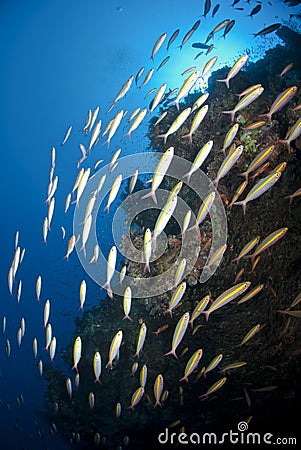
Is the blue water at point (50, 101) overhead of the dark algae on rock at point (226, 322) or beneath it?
overhead

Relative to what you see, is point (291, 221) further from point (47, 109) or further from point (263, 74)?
point (47, 109)

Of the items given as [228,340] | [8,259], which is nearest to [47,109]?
[8,259]

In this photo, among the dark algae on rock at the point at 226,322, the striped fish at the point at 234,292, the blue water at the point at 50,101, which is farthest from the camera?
the blue water at the point at 50,101

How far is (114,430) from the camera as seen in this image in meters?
7.95

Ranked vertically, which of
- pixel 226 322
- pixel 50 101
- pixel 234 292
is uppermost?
pixel 50 101

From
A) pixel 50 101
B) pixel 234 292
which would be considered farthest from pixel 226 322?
pixel 50 101

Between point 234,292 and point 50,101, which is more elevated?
point 50,101

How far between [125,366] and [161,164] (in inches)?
262

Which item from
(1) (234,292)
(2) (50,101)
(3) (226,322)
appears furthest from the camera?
(2) (50,101)

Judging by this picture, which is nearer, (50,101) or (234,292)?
(234,292)

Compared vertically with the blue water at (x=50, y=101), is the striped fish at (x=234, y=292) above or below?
below

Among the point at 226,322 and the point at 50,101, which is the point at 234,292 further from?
the point at 50,101

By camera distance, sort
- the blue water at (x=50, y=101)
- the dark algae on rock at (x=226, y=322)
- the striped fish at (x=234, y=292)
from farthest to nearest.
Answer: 1. the blue water at (x=50, y=101)
2. the dark algae on rock at (x=226, y=322)
3. the striped fish at (x=234, y=292)

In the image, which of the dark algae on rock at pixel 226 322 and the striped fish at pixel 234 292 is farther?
the dark algae on rock at pixel 226 322
